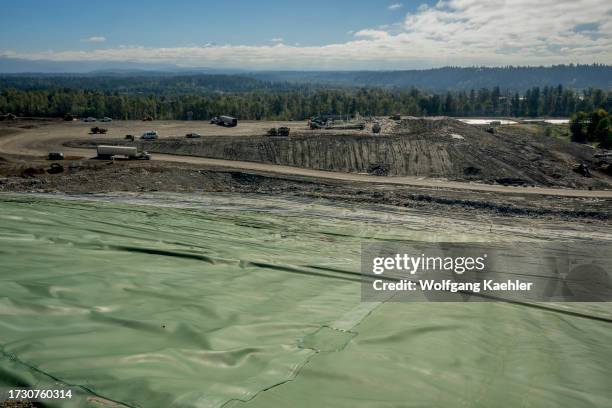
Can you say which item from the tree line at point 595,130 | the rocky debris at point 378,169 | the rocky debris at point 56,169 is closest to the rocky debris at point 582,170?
the rocky debris at point 378,169

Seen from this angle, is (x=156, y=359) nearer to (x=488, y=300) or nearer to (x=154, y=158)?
(x=488, y=300)

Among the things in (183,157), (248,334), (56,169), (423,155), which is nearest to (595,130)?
(423,155)

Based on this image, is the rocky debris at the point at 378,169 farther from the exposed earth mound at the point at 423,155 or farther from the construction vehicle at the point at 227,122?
the construction vehicle at the point at 227,122

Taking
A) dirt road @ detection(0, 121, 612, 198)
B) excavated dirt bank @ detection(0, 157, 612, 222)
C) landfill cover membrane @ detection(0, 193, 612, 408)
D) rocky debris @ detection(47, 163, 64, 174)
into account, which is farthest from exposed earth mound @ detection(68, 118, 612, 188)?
landfill cover membrane @ detection(0, 193, 612, 408)

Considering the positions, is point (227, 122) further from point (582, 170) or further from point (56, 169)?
point (582, 170)

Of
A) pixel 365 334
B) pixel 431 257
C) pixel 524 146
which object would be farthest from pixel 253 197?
pixel 524 146

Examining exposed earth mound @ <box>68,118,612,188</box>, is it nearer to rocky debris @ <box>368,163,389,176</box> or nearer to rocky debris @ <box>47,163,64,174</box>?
rocky debris @ <box>368,163,389,176</box>
